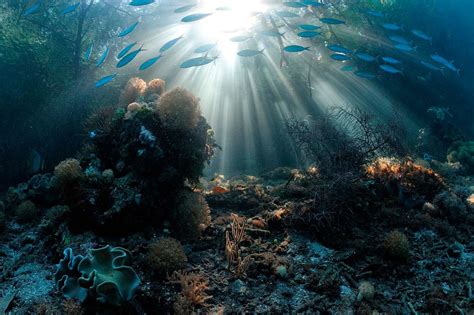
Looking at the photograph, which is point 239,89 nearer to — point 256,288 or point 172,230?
point 172,230

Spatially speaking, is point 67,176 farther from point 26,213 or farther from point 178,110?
point 178,110

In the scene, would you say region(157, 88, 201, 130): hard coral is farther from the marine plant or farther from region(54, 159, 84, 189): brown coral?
the marine plant

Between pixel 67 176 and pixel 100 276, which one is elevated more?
pixel 67 176

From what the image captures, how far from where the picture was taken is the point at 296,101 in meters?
17.0

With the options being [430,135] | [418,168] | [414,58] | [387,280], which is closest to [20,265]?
[387,280]

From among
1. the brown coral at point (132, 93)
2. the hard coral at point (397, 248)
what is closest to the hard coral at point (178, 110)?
the brown coral at point (132, 93)

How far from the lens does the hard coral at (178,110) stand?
217 inches

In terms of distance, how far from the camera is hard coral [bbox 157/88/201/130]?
5520 millimetres

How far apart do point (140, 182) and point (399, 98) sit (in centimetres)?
1881

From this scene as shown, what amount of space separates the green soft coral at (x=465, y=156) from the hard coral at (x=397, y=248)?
10.0 meters

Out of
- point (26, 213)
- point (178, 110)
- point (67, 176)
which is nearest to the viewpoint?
point (67, 176)

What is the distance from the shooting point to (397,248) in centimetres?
470

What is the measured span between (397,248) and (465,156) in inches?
431

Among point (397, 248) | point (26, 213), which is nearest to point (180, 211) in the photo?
point (26, 213)
